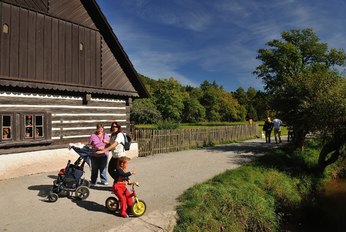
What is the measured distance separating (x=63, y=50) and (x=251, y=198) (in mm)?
8995

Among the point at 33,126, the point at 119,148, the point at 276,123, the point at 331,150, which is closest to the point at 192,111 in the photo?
the point at 276,123

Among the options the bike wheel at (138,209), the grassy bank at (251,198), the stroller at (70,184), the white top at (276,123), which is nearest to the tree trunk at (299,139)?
the grassy bank at (251,198)

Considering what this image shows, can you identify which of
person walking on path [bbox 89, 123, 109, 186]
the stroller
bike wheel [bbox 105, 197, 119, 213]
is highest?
person walking on path [bbox 89, 123, 109, 186]

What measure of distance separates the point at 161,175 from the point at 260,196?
3.62 meters

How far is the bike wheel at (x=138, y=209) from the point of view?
6.97 meters

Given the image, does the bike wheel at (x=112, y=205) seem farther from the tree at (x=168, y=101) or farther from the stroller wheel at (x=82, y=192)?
the tree at (x=168, y=101)

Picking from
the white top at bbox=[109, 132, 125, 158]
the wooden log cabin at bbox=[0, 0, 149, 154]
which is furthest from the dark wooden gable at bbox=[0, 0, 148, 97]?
the white top at bbox=[109, 132, 125, 158]

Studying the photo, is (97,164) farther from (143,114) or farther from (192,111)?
(192,111)

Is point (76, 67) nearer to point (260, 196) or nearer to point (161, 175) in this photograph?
point (161, 175)

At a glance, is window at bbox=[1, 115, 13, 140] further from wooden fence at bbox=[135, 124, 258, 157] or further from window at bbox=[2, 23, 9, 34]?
wooden fence at bbox=[135, 124, 258, 157]

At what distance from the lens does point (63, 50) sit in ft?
40.5

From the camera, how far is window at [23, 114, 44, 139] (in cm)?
1116

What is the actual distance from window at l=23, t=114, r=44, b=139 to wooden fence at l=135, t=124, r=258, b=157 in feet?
19.0

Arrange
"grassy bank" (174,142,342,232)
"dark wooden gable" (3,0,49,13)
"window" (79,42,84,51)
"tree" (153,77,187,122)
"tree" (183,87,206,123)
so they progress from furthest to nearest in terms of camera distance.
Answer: "tree" (183,87,206,123)
"tree" (153,77,187,122)
"window" (79,42,84,51)
"dark wooden gable" (3,0,49,13)
"grassy bank" (174,142,342,232)
